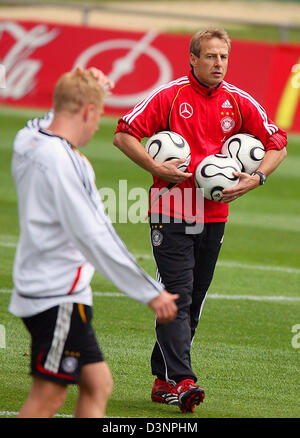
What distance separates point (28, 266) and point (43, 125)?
781mm

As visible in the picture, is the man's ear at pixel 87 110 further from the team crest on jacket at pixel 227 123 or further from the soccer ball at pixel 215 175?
the team crest on jacket at pixel 227 123

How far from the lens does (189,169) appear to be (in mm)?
6652

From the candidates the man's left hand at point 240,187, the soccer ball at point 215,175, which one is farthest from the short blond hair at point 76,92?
the man's left hand at point 240,187

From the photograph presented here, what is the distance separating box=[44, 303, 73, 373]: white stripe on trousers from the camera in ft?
15.4

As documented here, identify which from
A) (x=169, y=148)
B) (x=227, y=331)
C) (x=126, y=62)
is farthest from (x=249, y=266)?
(x=126, y=62)

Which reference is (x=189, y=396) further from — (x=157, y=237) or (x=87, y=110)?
(x=87, y=110)

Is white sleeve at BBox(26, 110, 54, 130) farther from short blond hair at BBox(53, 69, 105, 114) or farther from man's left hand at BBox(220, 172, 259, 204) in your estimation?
man's left hand at BBox(220, 172, 259, 204)

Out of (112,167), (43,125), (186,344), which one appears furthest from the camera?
(112,167)

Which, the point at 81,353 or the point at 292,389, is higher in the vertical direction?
the point at 81,353

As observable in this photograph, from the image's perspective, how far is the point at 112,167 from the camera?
1733 centimetres

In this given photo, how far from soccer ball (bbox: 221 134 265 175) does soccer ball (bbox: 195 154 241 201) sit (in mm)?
94

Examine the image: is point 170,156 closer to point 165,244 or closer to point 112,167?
point 165,244

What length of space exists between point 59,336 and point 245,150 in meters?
2.57
